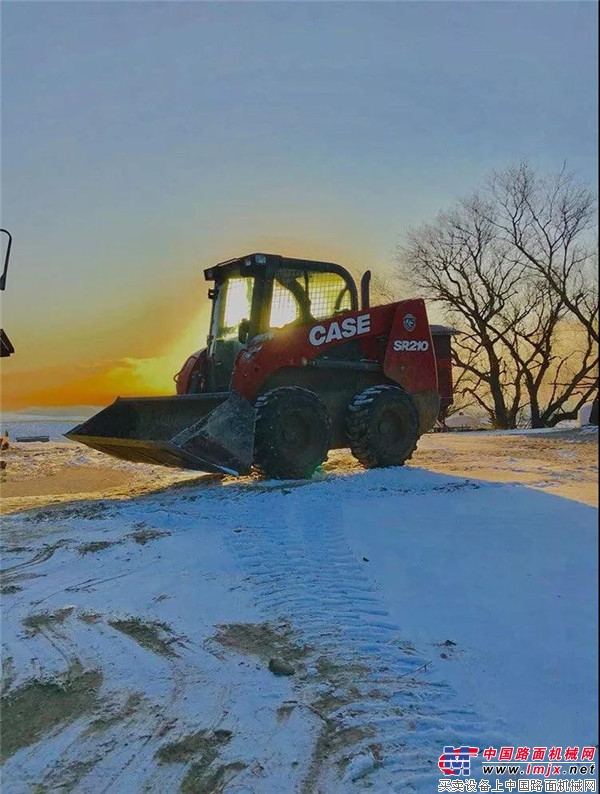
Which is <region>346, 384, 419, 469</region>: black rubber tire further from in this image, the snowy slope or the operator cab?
the snowy slope

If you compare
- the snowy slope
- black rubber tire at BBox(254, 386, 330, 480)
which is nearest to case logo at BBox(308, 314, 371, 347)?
black rubber tire at BBox(254, 386, 330, 480)

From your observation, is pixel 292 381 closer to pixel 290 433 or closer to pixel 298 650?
pixel 290 433

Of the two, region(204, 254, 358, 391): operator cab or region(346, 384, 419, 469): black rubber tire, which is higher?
region(204, 254, 358, 391): operator cab

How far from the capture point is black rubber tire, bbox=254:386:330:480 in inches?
274

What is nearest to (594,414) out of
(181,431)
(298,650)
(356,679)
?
(356,679)

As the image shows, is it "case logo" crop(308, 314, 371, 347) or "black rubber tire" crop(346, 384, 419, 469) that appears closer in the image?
"case logo" crop(308, 314, 371, 347)

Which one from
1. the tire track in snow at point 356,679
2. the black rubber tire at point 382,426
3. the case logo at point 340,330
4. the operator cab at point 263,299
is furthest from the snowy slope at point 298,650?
the operator cab at point 263,299

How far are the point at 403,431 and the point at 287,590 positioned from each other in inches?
192

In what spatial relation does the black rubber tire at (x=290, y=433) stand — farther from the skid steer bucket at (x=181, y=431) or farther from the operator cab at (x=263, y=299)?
the operator cab at (x=263, y=299)


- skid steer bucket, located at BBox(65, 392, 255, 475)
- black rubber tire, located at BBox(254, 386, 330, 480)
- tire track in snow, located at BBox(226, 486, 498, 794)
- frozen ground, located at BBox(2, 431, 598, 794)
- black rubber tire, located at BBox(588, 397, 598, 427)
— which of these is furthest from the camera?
black rubber tire, located at BBox(254, 386, 330, 480)

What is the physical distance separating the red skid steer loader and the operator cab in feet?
0.04

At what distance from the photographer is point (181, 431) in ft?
23.9

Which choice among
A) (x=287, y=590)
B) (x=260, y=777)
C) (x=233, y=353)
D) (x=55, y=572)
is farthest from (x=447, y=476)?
(x=260, y=777)

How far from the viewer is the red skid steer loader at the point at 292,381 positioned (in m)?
7.02
